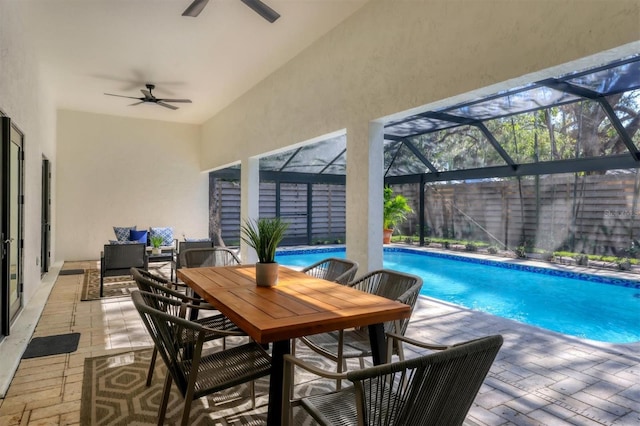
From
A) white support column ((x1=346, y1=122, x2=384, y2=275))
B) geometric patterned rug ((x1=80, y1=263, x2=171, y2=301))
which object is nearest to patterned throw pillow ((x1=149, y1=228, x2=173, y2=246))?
geometric patterned rug ((x1=80, y1=263, x2=171, y2=301))

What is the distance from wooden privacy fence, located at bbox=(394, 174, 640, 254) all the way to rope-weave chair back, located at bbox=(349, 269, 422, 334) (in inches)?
256

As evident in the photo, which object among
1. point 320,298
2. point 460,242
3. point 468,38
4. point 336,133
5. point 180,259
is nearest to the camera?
point 320,298

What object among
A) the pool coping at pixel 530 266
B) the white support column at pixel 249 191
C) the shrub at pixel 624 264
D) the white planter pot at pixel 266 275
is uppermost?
the white support column at pixel 249 191

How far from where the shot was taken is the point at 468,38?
304 centimetres

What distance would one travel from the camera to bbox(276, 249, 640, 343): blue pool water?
5.20 m

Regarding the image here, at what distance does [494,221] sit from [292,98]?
19.9ft

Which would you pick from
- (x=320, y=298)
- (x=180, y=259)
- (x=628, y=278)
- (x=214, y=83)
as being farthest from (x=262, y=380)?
(x=628, y=278)

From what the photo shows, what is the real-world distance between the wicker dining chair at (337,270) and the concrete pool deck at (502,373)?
1.08 metres

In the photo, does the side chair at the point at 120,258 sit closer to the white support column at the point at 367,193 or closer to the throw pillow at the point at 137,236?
the throw pillow at the point at 137,236

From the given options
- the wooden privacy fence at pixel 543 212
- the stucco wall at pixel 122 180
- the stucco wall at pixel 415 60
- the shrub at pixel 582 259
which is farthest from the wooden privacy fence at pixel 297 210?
the shrub at pixel 582 259

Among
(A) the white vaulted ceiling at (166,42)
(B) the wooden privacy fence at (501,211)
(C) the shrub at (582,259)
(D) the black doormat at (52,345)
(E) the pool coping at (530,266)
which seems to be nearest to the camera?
(D) the black doormat at (52,345)

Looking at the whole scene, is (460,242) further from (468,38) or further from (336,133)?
(468,38)

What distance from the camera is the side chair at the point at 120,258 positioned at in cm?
556

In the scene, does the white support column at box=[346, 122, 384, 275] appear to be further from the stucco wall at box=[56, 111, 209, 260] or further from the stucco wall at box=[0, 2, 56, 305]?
the stucco wall at box=[56, 111, 209, 260]
